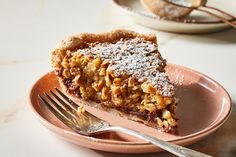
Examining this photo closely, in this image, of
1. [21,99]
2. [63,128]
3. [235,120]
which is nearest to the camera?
[63,128]

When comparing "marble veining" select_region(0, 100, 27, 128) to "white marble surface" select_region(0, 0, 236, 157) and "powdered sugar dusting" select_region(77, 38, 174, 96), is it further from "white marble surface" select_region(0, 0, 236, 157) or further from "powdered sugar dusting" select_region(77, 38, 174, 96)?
"powdered sugar dusting" select_region(77, 38, 174, 96)

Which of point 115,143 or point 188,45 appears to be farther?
point 188,45

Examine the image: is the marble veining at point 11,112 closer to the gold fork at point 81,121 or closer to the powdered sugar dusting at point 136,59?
the gold fork at point 81,121

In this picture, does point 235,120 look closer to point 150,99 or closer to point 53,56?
point 150,99

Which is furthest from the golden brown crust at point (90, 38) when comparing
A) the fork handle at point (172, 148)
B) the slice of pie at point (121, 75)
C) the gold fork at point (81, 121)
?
the fork handle at point (172, 148)

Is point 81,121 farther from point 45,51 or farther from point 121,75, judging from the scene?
point 45,51

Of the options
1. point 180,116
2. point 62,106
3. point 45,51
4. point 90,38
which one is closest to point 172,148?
point 180,116

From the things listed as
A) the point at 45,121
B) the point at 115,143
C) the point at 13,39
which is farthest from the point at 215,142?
the point at 13,39
